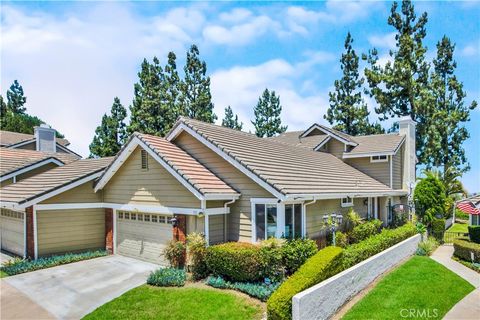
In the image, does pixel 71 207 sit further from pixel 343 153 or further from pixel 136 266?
pixel 343 153

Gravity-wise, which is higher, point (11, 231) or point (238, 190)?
point (238, 190)

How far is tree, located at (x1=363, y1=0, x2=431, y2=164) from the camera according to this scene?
35.8 m

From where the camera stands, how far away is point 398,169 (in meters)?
24.8

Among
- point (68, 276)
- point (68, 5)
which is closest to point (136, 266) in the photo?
point (68, 276)

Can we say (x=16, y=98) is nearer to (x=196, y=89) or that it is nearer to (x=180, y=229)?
(x=196, y=89)

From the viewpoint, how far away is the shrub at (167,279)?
11.3m

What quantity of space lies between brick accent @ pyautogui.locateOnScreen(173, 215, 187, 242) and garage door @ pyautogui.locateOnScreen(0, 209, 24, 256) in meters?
7.93

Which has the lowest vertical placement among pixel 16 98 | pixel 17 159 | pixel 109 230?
pixel 109 230

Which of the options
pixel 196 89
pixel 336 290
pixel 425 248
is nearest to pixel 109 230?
pixel 336 290

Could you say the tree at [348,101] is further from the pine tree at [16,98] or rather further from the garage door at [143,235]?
the pine tree at [16,98]

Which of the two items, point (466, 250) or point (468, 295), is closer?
point (468, 295)

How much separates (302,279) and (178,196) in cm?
609

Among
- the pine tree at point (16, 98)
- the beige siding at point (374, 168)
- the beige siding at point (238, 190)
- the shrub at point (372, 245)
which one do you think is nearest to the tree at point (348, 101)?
the beige siding at point (374, 168)

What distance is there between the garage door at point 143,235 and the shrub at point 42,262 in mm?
1370
